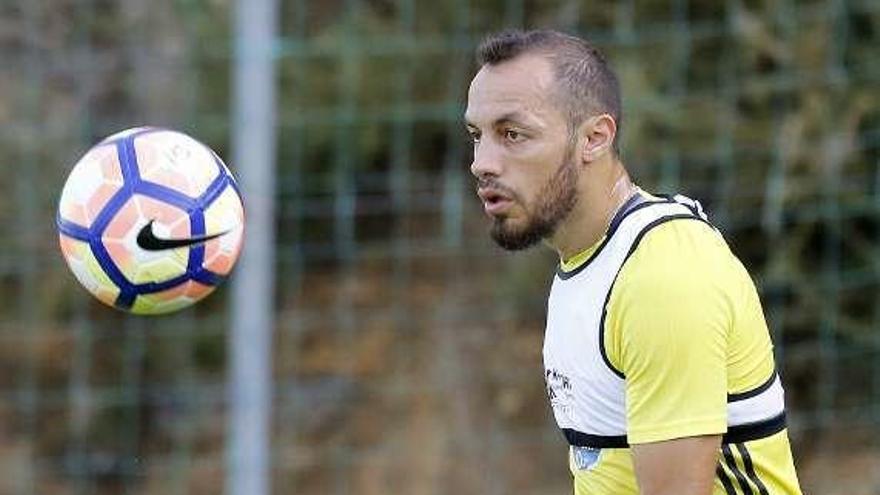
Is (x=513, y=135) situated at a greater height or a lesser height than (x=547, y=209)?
greater

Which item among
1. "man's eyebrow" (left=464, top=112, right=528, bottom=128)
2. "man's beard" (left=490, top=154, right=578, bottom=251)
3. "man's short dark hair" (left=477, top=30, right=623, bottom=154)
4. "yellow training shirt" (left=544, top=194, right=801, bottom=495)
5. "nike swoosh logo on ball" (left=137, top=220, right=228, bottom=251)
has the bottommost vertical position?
"yellow training shirt" (left=544, top=194, right=801, bottom=495)

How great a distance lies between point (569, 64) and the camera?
3809 millimetres

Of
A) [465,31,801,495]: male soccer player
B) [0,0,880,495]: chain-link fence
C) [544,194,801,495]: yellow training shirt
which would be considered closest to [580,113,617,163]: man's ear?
[465,31,801,495]: male soccer player

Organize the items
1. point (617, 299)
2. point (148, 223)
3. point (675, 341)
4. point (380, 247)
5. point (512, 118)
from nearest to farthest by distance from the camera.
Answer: point (675, 341), point (617, 299), point (512, 118), point (148, 223), point (380, 247)

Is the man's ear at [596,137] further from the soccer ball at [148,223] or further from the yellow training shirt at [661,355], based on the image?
the soccer ball at [148,223]

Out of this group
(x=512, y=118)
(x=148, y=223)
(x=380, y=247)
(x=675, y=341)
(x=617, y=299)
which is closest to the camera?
(x=675, y=341)

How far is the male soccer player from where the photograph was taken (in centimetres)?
344

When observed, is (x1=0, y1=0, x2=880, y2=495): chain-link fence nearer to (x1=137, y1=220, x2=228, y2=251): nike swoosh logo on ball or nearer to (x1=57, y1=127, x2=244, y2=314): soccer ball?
(x1=57, y1=127, x2=244, y2=314): soccer ball

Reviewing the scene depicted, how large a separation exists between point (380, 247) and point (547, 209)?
4357 mm

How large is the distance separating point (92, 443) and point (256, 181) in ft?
5.69

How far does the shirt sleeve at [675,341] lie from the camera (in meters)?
3.41

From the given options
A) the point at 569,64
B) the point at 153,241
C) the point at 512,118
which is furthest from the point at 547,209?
the point at 153,241

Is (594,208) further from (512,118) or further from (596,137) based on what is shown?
(512,118)

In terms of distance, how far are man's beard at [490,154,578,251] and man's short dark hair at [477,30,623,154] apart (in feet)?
0.32
